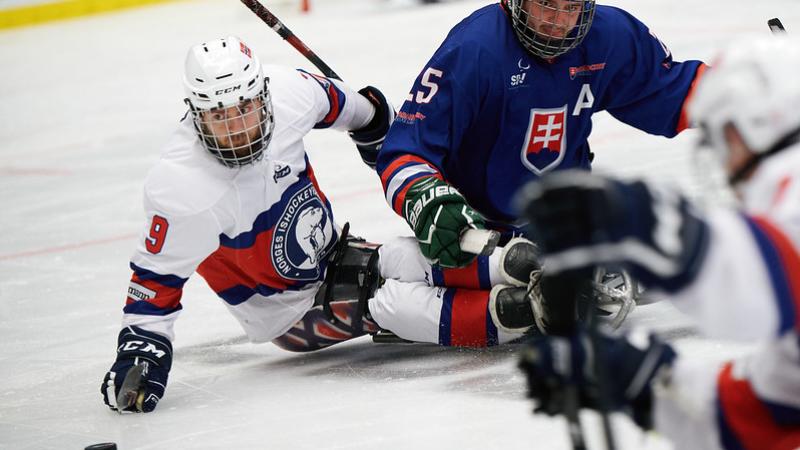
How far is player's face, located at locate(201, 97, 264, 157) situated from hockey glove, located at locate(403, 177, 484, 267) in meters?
0.40

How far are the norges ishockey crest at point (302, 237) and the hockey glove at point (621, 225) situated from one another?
165 cm

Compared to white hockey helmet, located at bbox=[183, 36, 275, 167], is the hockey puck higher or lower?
lower

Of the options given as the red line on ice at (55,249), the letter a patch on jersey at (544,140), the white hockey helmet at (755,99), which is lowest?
the red line on ice at (55,249)

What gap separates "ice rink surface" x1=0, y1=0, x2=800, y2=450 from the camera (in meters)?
2.81

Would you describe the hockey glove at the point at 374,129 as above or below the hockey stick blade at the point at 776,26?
below

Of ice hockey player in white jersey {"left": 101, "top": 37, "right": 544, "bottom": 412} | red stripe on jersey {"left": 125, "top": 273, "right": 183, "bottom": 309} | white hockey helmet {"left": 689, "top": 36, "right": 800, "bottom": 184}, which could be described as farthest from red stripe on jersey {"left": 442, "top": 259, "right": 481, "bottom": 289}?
white hockey helmet {"left": 689, "top": 36, "right": 800, "bottom": 184}

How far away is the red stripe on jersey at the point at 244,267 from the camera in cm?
314

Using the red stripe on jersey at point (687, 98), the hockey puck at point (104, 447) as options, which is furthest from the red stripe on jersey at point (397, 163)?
the hockey puck at point (104, 447)

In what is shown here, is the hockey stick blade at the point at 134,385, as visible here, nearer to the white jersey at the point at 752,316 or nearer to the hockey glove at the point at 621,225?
the white jersey at the point at 752,316

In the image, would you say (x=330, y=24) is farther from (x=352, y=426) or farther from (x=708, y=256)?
(x=708, y=256)

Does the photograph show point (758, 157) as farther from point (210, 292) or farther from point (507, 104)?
point (210, 292)

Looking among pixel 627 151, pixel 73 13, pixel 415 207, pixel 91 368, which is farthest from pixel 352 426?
pixel 73 13

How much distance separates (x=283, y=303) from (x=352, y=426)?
1.96 ft

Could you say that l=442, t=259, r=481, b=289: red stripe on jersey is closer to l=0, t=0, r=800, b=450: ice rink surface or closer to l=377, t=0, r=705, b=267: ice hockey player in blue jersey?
l=377, t=0, r=705, b=267: ice hockey player in blue jersey
